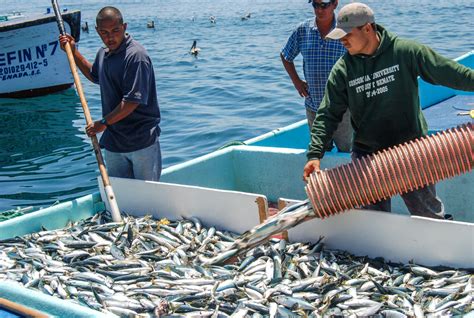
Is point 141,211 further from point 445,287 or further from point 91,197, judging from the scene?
point 445,287

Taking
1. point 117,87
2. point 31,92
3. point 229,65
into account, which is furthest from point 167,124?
point 117,87

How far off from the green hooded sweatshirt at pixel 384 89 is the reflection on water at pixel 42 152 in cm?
757

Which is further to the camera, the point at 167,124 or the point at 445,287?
the point at 167,124

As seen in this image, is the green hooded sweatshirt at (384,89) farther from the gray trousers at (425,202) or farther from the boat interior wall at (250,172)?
the boat interior wall at (250,172)

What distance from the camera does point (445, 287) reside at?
4629 millimetres

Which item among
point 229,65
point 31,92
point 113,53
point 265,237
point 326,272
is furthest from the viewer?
point 229,65

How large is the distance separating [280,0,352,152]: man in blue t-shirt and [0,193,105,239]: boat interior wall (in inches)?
92.4

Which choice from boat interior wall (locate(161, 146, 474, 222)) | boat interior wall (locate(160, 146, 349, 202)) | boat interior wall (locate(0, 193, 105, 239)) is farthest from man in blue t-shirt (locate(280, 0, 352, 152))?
boat interior wall (locate(0, 193, 105, 239))

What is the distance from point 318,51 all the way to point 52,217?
9.67 feet

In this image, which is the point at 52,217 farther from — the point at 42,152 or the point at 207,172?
the point at 42,152

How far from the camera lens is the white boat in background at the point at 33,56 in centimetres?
1700

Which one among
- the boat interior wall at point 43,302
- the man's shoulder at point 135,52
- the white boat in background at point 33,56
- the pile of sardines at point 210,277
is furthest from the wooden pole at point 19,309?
the white boat in background at point 33,56

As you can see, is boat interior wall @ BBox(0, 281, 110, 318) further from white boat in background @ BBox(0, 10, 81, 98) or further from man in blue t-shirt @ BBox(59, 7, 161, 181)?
white boat in background @ BBox(0, 10, 81, 98)

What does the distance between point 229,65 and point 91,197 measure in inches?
772
